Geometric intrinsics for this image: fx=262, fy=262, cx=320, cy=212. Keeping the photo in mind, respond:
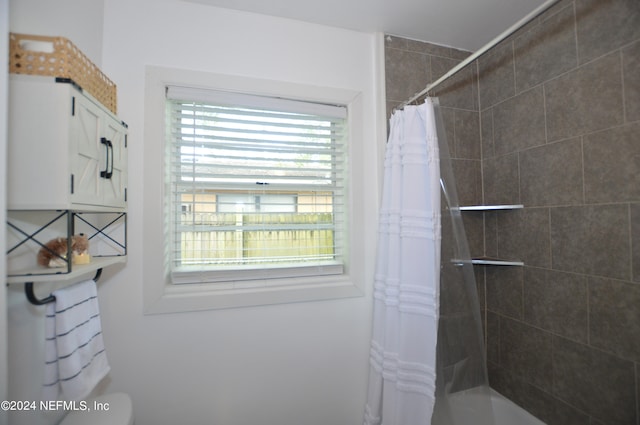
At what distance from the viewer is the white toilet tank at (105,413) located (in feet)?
2.87

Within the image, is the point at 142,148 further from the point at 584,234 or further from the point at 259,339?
the point at 584,234

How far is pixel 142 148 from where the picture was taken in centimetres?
116

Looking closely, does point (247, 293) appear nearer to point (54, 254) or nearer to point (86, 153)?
point (54, 254)

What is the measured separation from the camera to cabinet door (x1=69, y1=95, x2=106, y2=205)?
728 mm

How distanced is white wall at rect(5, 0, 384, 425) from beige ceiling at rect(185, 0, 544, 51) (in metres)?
0.05

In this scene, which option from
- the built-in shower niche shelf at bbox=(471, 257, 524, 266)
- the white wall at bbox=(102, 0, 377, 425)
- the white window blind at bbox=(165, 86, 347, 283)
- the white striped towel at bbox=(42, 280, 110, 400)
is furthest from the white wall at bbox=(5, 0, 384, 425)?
the built-in shower niche shelf at bbox=(471, 257, 524, 266)

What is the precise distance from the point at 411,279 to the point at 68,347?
1.23 m

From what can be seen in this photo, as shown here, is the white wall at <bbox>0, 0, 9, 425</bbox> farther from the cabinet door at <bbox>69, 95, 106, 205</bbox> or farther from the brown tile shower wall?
the brown tile shower wall

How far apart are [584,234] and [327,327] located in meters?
1.26

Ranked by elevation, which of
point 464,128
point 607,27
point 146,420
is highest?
point 607,27

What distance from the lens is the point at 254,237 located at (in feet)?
4.42

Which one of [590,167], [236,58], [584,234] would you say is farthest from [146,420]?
[590,167]

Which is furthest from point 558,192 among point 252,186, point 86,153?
point 86,153

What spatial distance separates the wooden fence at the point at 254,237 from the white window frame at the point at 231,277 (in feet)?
0.36
